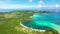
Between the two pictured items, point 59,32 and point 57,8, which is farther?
point 57,8

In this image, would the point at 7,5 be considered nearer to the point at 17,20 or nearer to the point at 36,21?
the point at 17,20

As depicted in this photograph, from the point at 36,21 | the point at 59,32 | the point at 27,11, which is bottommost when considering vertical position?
the point at 59,32

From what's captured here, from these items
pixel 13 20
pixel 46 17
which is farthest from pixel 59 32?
pixel 13 20
